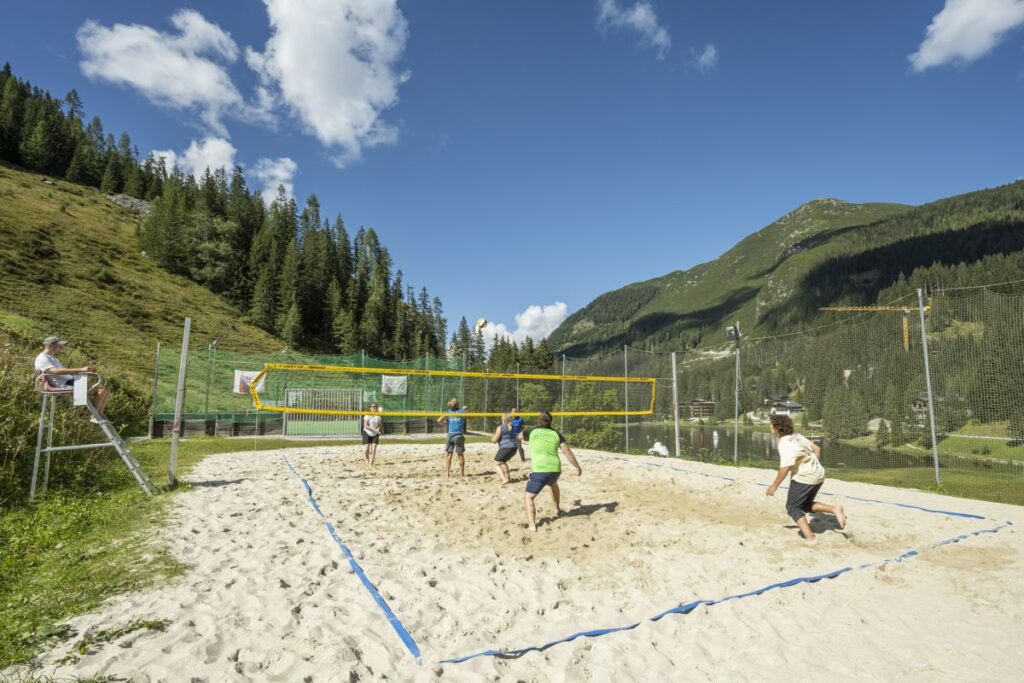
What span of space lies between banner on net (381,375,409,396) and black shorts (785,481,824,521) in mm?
16395

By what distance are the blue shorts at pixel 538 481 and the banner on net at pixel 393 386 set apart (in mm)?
14756

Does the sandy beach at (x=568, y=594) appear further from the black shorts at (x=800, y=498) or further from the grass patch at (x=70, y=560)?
the black shorts at (x=800, y=498)

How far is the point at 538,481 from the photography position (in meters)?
6.03

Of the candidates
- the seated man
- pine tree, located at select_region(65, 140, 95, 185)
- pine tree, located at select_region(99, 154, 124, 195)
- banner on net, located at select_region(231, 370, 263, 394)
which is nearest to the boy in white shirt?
the seated man

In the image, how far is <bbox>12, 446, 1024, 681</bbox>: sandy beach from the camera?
2.91m

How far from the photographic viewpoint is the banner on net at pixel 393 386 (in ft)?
65.8

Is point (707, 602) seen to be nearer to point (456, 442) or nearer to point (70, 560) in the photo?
point (70, 560)

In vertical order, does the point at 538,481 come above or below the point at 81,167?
below

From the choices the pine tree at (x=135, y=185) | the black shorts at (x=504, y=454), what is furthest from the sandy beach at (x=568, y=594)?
the pine tree at (x=135, y=185)

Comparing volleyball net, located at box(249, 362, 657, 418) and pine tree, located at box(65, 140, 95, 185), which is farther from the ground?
pine tree, located at box(65, 140, 95, 185)

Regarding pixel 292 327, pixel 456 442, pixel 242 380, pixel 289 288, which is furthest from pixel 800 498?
pixel 289 288

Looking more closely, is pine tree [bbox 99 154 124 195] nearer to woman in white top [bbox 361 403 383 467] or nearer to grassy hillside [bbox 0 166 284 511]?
grassy hillside [bbox 0 166 284 511]

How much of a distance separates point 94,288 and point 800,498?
50617 millimetres

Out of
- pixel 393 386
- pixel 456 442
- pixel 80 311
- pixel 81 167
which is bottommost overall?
pixel 456 442
